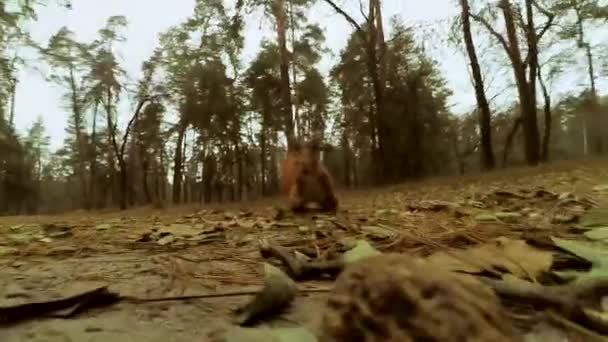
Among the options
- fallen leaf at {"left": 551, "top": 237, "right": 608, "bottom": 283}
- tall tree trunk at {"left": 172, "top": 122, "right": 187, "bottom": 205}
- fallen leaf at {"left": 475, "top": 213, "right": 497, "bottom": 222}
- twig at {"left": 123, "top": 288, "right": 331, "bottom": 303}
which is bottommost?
twig at {"left": 123, "top": 288, "right": 331, "bottom": 303}

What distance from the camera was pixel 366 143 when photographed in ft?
37.8

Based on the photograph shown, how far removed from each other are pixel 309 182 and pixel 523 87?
309 inches

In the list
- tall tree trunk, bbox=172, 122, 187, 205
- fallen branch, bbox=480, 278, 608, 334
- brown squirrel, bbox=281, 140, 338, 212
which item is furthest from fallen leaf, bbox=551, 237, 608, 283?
tall tree trunk, bbox=172, 122, 187, 205

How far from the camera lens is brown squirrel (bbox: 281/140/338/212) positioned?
4.01 metres

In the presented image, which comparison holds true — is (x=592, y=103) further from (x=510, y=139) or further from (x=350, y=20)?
(x=350, y=20)

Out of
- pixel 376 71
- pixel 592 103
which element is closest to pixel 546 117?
pixel 592 103

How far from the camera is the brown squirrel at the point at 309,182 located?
4.01 metres

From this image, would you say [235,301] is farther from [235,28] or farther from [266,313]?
[235,28]

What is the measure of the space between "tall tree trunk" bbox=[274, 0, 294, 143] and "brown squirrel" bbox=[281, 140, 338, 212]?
20.9ft

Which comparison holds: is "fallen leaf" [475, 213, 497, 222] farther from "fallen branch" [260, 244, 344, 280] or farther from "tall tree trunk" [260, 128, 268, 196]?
"tall tree trunk" [260, 128, 268, 196]

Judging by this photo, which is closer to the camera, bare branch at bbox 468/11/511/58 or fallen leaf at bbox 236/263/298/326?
fallen leaf at bbox 236/263/298/326

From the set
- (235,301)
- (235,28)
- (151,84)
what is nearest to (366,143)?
(235,28)

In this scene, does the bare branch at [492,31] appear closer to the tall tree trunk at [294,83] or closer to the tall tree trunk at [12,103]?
the tall tree trunk at [294,83]

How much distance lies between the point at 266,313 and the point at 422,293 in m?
0.46
